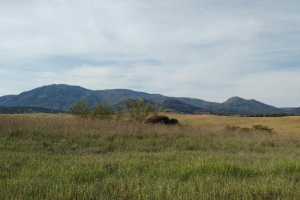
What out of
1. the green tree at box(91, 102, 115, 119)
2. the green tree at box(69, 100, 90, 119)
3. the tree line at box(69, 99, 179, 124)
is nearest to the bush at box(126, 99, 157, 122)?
the tree line at box(69, 99, 179, 124)

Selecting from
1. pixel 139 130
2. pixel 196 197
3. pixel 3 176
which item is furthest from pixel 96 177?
pixel 139 130

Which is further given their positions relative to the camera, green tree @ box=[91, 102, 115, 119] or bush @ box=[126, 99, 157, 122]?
bush @ box=[126, 99, 157, 122]

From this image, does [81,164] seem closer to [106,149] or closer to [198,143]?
[106,149]

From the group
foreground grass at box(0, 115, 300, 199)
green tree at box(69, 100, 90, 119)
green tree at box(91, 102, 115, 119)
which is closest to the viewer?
foreground grass at box(0, 115, 300, 199)

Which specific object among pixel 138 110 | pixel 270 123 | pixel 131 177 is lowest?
pixel 131 177

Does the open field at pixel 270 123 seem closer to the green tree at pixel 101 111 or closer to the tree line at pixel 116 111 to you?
the tree line at pixel 116 111

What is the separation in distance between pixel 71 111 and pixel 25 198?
2554cm

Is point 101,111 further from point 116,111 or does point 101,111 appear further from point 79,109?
point 79,109

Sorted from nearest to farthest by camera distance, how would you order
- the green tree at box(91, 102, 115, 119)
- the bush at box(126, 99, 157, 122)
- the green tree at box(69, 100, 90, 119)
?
1. the green tree at box(91, 102, 115, 119)
2. the green tree at box(69, 100, 90, 119)
3. the bush at box(126, 99, 157, 122)

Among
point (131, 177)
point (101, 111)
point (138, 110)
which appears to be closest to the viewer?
point (131, 177)

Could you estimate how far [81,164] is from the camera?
20.8 feet

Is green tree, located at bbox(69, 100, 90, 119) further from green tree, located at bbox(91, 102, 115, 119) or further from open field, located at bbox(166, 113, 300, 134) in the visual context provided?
open field, located at bbox(166, 113, 300, 134)

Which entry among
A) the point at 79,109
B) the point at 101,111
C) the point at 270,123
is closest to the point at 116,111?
the point at 101,111

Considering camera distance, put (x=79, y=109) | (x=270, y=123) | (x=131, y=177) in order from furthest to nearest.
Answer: (x=270, y=123), (x=79, y=109), (x=131, y=177)
